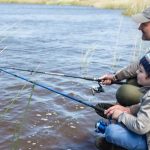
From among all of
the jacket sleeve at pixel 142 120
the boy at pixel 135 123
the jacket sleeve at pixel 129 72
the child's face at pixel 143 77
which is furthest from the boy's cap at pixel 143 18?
the jacket sleeve at pixel 129 72

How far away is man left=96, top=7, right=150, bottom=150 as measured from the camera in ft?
13.7

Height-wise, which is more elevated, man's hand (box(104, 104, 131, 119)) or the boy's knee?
man's hand (box(104, 104, 131, 119))

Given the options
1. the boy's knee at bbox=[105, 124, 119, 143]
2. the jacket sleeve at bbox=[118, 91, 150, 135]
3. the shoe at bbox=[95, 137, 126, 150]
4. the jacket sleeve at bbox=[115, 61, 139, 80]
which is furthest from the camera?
the jacket sleeve at bbox=[115, 61, 139, 80]

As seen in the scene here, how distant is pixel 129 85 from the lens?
4.84 metres

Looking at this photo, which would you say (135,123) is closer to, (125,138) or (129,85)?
(125,138)

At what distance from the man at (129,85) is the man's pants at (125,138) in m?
0.26

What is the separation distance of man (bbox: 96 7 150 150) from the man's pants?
0.26m

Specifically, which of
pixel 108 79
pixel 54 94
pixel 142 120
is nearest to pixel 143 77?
pixel 142 120

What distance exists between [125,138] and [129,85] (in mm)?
999

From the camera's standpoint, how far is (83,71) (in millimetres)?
9461

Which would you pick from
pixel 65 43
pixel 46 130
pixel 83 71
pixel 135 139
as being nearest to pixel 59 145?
pixel 46 130

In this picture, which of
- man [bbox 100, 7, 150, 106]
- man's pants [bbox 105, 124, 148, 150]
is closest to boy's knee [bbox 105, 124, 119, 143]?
man's pants [bbox 105, 124, 148, 150]

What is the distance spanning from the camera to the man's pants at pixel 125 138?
3953mm

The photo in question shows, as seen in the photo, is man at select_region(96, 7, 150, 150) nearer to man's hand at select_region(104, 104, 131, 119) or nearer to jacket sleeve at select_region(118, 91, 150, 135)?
man's hand at select_region(104, 104, 131, 119)
